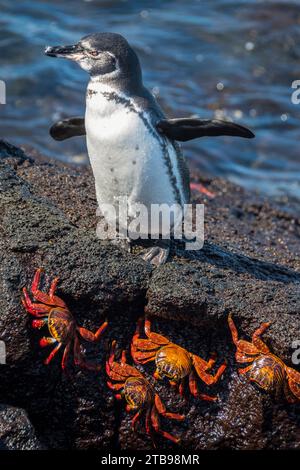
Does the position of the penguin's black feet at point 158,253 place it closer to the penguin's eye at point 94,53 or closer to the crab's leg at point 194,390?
the crab's leg at point 194,390

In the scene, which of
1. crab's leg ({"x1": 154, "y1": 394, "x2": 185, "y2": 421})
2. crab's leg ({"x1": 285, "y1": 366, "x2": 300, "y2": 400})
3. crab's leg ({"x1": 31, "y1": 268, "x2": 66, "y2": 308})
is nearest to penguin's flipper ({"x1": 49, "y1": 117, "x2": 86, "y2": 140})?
crab's leg ({"x1": 31, "y1": 268, "x2": 66, "y2": 308})

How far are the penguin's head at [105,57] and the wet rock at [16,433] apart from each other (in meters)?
1.97

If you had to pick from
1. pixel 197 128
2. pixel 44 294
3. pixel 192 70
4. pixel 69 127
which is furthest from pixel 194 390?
pixel 192 70

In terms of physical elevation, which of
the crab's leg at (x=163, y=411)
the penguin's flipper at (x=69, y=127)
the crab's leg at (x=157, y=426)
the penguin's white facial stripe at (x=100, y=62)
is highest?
the penguin's white facial stripe at (x=100, y=62)

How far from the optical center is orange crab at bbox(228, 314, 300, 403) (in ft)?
13.4

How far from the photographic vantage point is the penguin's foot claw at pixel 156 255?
450 centimetres

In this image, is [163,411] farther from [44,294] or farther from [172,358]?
[44,294]

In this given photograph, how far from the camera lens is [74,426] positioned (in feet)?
14.1

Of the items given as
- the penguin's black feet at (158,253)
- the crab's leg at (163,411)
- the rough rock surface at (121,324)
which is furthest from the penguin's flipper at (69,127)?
the crab's leg at (163,411)

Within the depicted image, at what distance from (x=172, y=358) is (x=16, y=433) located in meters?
0.90

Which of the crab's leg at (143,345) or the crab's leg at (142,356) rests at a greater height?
the crab's leg at (143,345)

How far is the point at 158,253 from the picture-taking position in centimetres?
457

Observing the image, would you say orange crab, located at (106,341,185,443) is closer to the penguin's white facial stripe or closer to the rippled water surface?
the penguin's white facial stripe

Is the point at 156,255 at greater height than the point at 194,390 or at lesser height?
greater
